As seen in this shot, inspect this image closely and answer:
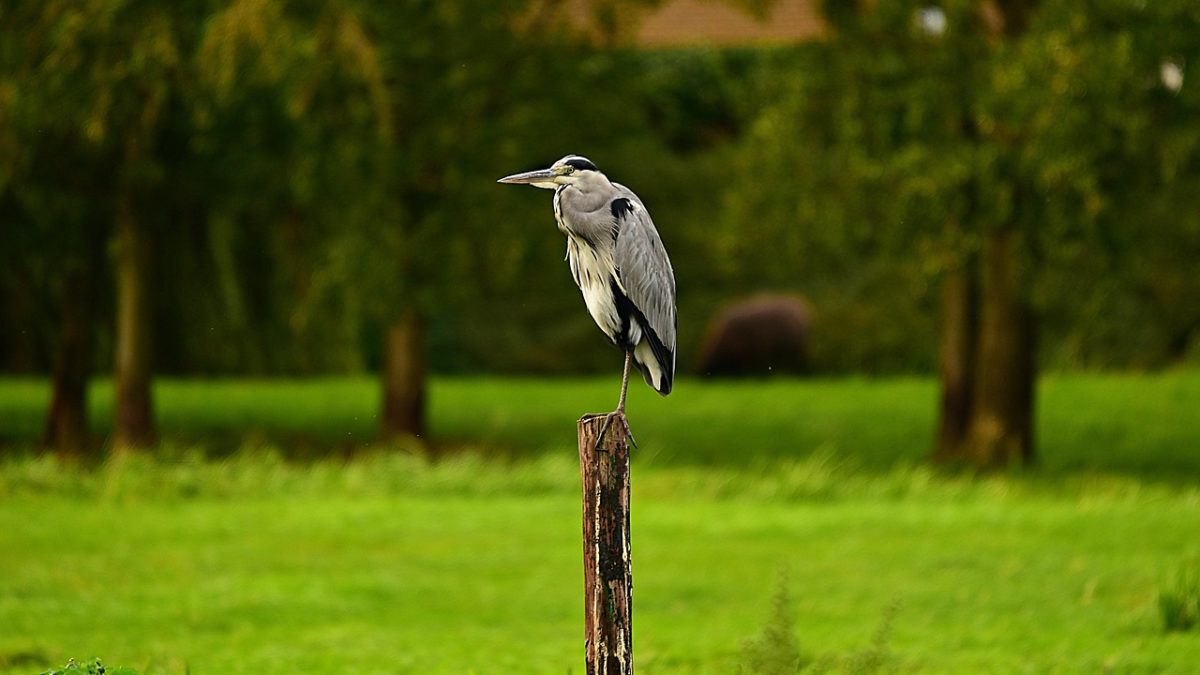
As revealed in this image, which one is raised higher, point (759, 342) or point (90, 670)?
point (759, 342)

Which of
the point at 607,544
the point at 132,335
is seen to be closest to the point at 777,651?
the point at 607,544

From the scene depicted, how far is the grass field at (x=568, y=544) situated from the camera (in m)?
7.85

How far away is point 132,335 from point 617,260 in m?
10.8

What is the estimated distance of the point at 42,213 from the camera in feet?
47.7

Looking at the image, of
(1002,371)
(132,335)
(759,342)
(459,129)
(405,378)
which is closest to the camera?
(1002,371)

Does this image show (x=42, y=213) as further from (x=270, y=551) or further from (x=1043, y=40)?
(x=1043, y=40)

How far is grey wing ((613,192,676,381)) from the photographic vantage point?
495cm

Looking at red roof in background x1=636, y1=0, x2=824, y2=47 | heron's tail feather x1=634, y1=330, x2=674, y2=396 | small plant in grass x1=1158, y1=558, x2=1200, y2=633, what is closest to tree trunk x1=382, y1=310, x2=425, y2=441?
small plant in grass x1=1158, y1=558, x2=1200, y2=633

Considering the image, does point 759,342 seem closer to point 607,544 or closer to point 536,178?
point 607,544

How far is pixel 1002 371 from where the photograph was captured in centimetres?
1422

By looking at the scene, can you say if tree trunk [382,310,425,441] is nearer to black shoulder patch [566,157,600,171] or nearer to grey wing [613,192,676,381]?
grey wing [613,192,676,381]

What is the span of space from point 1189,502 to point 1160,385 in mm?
6394

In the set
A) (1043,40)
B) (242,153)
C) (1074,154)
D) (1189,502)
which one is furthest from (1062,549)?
(242,153)

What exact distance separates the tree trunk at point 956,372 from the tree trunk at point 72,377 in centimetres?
765
